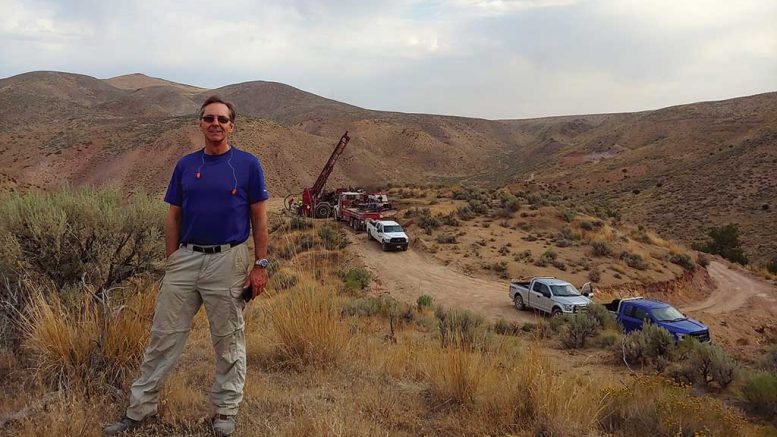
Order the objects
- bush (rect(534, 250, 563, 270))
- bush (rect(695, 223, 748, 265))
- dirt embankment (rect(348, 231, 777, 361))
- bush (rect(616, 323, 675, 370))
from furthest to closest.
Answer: bush (rect(695, 223, 748, 265)), bush (rect(534, 250, 563, 270)), dirt embankment (rect(348, 231, 777, 361)), bush (rect(616, 323, 675, 370))

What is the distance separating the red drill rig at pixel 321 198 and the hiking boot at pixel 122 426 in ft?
93.6

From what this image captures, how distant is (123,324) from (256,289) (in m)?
1.69

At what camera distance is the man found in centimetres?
370

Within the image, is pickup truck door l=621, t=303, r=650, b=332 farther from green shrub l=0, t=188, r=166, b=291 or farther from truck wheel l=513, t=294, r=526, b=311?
green shrub l=0, t=188, r=166, b=291

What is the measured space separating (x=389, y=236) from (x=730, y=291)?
18.0 metres

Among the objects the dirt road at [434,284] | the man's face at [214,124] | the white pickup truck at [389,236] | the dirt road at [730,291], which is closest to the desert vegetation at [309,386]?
the man's face at [214,124]

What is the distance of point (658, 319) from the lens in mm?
13641

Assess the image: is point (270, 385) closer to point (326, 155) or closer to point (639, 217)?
point (639, 217)

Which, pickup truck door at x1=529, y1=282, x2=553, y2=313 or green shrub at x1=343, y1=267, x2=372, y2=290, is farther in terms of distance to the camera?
green shrub at x1=343, y1=267, x2=372, y2=290

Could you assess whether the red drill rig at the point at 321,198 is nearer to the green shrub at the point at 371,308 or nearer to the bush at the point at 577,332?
the green shrub at the point at 371,308

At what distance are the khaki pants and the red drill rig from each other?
28335mm

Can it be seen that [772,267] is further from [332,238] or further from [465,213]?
[332,238]

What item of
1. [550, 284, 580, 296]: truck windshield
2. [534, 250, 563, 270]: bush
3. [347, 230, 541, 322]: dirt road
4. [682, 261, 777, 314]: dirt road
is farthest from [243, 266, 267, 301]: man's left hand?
[682, 261, 777, 314]: dirt road

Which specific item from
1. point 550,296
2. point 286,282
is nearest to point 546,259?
point 550,296
